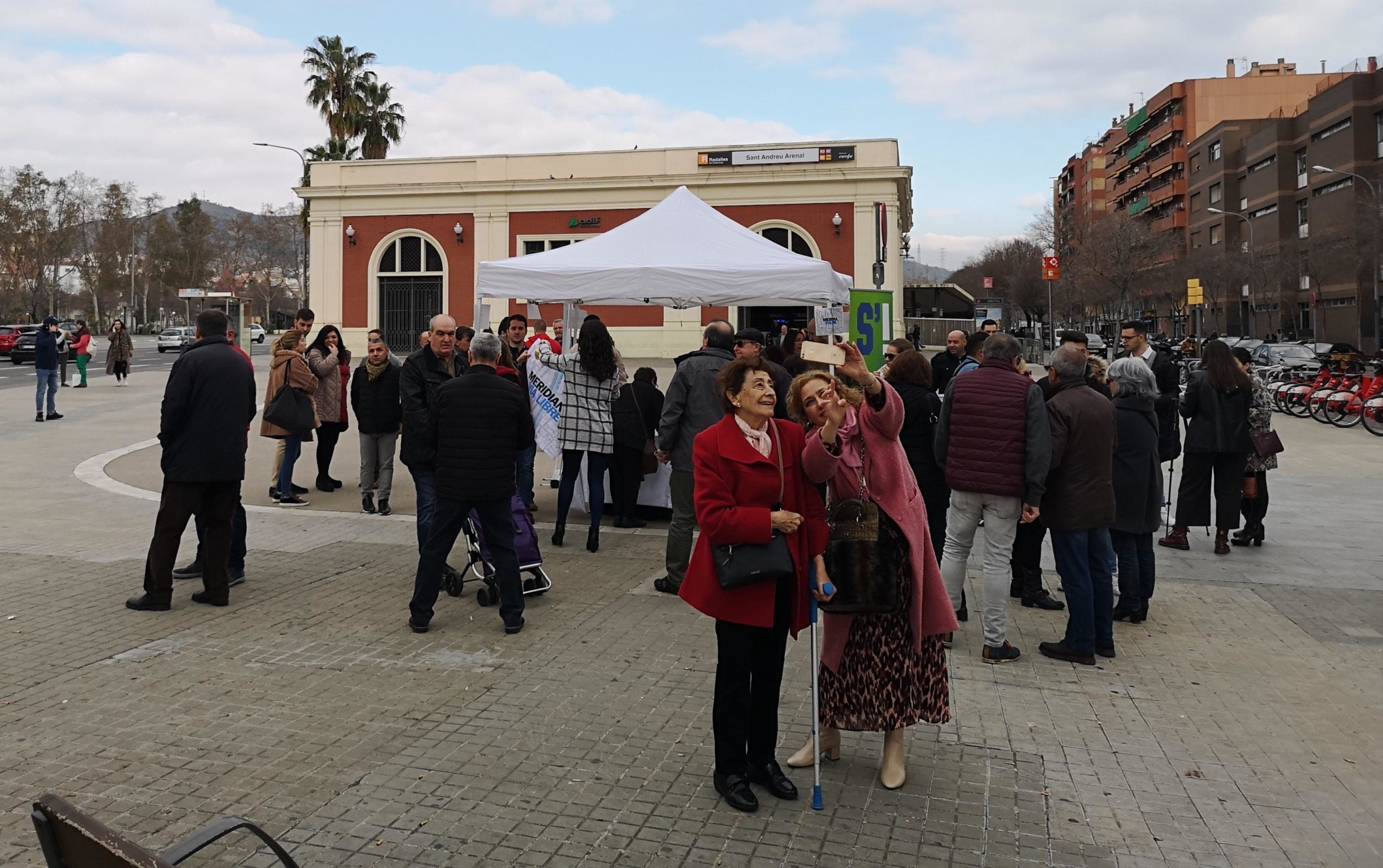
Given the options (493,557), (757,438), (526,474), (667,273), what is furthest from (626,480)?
(757,438)

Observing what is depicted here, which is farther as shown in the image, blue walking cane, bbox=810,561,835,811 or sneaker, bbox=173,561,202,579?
sneaker, bbox=173,561,202,579

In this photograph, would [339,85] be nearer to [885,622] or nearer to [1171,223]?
[885,622]

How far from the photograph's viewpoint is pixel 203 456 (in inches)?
276

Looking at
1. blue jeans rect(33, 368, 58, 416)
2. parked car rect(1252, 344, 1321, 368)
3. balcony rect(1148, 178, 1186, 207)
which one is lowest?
blue jeans rect(33, 368, 58, 416)

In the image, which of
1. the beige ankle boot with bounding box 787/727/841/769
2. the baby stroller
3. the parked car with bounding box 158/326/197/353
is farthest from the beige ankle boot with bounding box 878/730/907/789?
the parked car with bounding box 158/326/197/353

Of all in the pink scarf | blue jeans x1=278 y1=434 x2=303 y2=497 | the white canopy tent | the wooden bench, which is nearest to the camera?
the wooden bench

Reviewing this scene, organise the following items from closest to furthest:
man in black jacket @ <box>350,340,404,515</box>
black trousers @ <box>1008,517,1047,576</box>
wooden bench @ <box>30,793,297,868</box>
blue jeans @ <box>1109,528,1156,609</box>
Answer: wooden bench @ <box>30,793,297,868</box>, blue jeans @ <box>1109,528,1156,609</box>, black trousers @ <box>1008,517,1047,576</box>, man in black jacket @ <box>350,340,404,515</box>

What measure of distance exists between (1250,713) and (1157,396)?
103 inches

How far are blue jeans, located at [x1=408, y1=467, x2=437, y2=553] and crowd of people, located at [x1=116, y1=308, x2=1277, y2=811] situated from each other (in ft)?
0.08

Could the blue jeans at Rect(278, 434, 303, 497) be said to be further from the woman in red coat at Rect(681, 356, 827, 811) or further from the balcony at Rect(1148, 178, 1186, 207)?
the balcony at Rect(1148, 178, 1186, 207)

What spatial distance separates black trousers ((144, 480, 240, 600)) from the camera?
23.0 feet

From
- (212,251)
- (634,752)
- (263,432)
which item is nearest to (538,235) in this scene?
(263,432)

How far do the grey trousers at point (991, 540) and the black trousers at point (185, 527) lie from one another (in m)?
4.75

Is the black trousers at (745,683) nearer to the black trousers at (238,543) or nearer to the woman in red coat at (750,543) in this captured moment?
the woman in red coat at (750,543)
